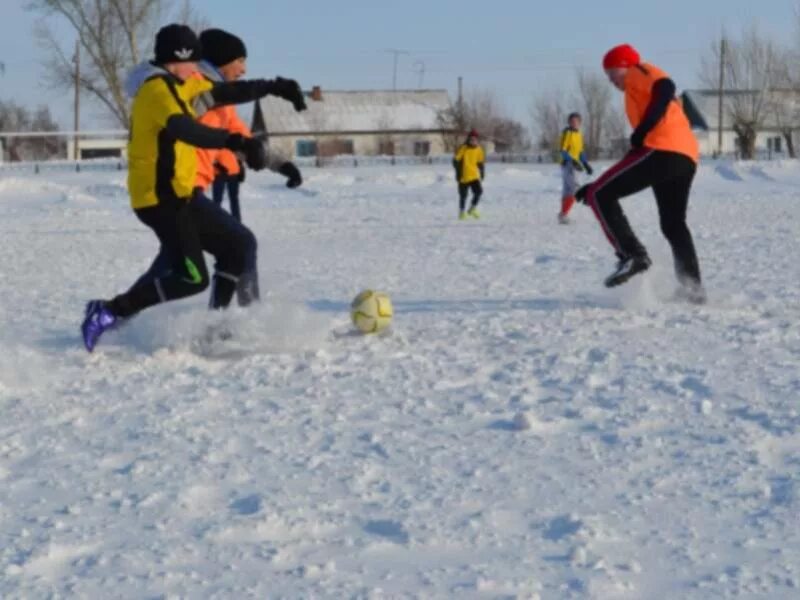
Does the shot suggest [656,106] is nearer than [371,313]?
No

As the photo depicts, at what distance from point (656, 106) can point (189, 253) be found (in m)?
2.78

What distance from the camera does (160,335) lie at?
5.86 meters

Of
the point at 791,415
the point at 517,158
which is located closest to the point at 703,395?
the point at 791,415

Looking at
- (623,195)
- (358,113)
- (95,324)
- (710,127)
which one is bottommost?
(95,324)

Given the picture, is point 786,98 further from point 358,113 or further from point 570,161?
point 570,161

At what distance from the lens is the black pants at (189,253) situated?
5.57 metres

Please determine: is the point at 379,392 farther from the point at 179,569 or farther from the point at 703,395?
the point at 179,569

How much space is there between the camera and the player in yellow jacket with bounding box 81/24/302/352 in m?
5.36

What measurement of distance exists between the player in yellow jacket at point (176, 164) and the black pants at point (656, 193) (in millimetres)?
2088

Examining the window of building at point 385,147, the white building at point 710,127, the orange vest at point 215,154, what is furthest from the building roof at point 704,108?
the orange vest at point 215,154

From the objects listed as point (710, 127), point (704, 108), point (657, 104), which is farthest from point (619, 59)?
point (704, 108)

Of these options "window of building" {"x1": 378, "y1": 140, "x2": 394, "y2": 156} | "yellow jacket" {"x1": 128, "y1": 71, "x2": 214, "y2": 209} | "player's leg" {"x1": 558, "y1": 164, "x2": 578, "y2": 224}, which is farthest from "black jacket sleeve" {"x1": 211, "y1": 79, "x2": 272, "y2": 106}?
"window of building" {"x1": 378, "y1": 140, "x2": 394, "y2": 156}

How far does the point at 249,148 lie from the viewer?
5.44m

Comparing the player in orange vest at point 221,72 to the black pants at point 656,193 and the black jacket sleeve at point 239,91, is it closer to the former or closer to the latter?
the black jacket sleeve at point 239,91
